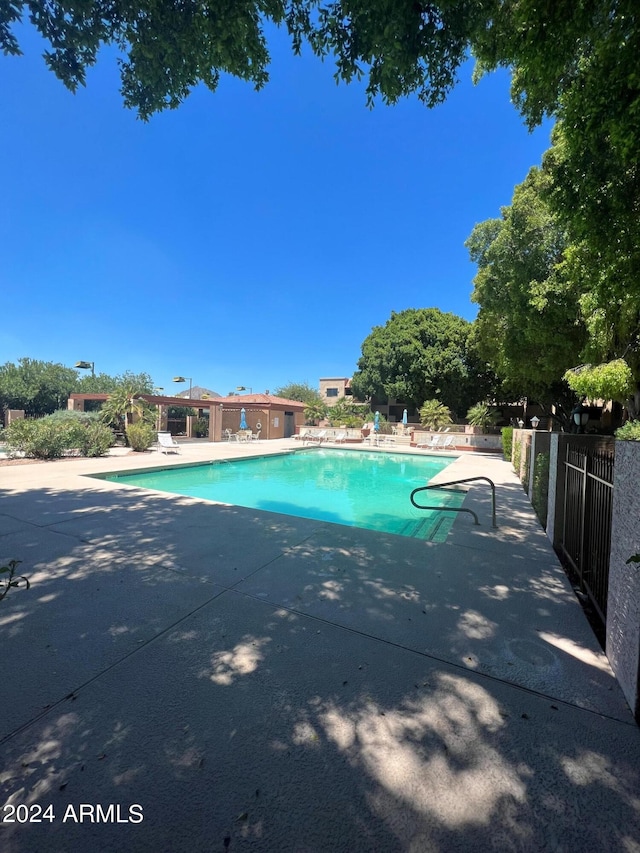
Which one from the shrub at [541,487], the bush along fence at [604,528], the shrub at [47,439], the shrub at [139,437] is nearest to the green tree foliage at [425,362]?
the shrub at [139,437]

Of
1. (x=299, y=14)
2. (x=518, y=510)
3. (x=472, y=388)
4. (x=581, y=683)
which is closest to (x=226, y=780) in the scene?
(x=581, y=683)

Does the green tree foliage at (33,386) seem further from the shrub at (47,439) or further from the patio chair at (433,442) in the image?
the patio chair at (433,442)

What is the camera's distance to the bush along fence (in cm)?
211

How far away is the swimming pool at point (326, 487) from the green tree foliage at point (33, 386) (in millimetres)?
32729

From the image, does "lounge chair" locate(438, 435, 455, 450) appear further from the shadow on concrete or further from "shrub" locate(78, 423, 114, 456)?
the shadow on concrete

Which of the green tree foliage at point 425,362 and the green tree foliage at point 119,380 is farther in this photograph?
the green tree foliage at point 119,380

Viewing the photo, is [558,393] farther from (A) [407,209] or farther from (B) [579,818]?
(B) [579,818]

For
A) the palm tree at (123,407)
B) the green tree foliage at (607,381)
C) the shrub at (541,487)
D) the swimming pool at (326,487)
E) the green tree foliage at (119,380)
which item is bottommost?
the swimming pool at (326,487)

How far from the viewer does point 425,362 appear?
28.1 m

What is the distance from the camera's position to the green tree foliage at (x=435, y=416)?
25.1m

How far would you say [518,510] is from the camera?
262 inches

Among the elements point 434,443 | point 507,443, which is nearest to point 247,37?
point 507,443

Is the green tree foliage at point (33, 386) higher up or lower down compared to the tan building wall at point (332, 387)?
lower down

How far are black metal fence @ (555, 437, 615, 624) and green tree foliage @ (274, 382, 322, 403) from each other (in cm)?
5075
